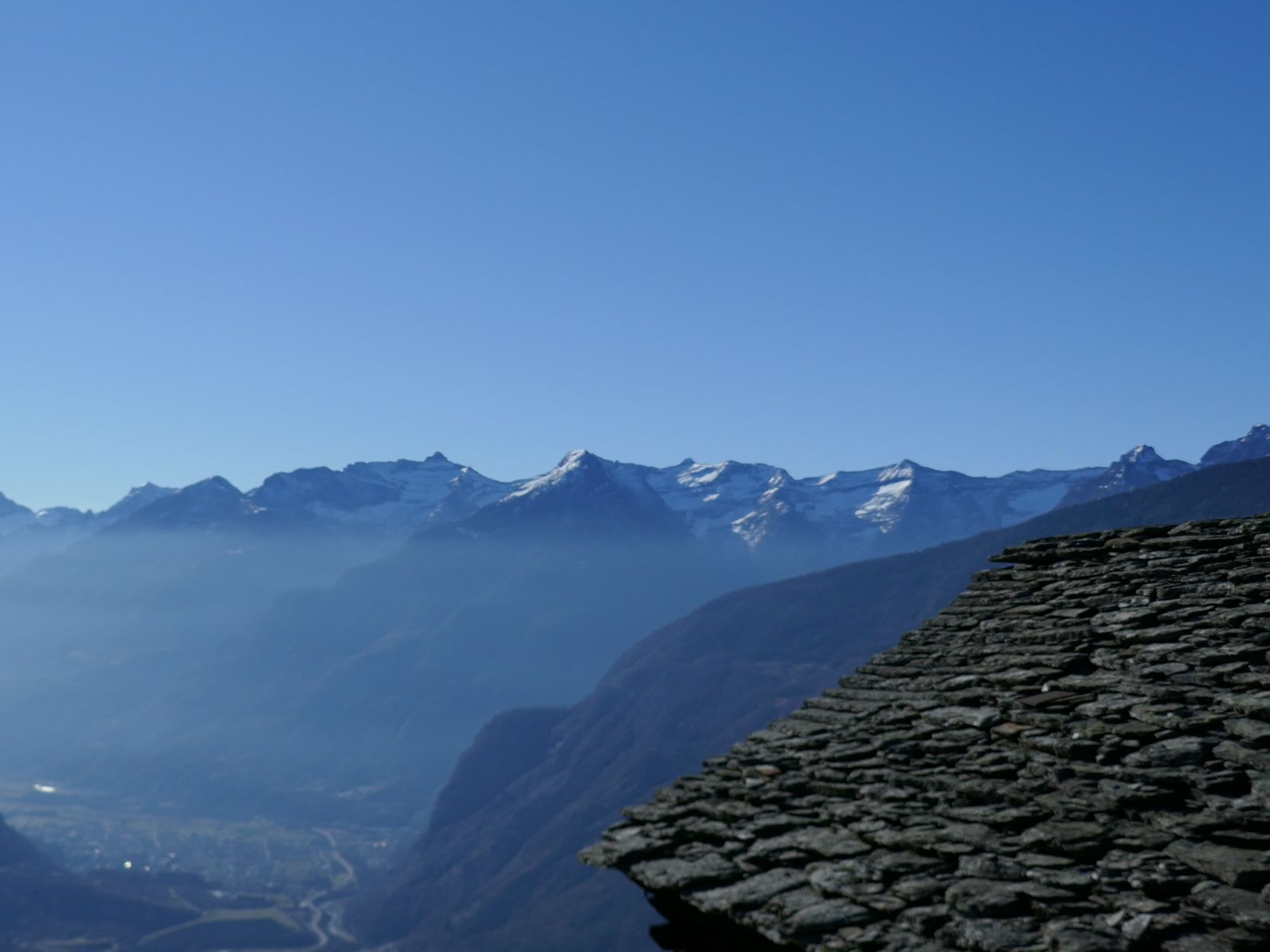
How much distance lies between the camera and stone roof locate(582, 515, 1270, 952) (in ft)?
24.2

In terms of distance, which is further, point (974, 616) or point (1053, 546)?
point (1053, 546)

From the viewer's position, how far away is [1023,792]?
9.03 m

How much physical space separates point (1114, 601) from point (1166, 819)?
481 centimetres

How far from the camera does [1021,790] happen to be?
29.8 feet

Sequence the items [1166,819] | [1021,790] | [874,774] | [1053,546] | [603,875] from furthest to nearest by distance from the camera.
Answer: [603,875]
[1053,546]
[874,774]
[1021,790]
[1166,819]

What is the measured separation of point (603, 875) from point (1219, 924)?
203 metres

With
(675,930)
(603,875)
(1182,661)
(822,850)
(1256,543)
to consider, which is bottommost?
(603,875)

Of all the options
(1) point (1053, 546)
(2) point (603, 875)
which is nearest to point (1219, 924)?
(1) point (1053, 546)

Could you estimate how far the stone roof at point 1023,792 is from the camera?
7383 millimetres

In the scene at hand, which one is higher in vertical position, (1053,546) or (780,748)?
(1053,546)

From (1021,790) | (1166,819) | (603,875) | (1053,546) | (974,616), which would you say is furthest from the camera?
(603,875)

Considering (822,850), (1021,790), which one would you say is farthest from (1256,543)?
(822,850)

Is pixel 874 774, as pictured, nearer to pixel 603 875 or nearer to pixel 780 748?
pixel 780 748

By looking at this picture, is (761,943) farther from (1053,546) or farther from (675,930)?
(1053,546)
